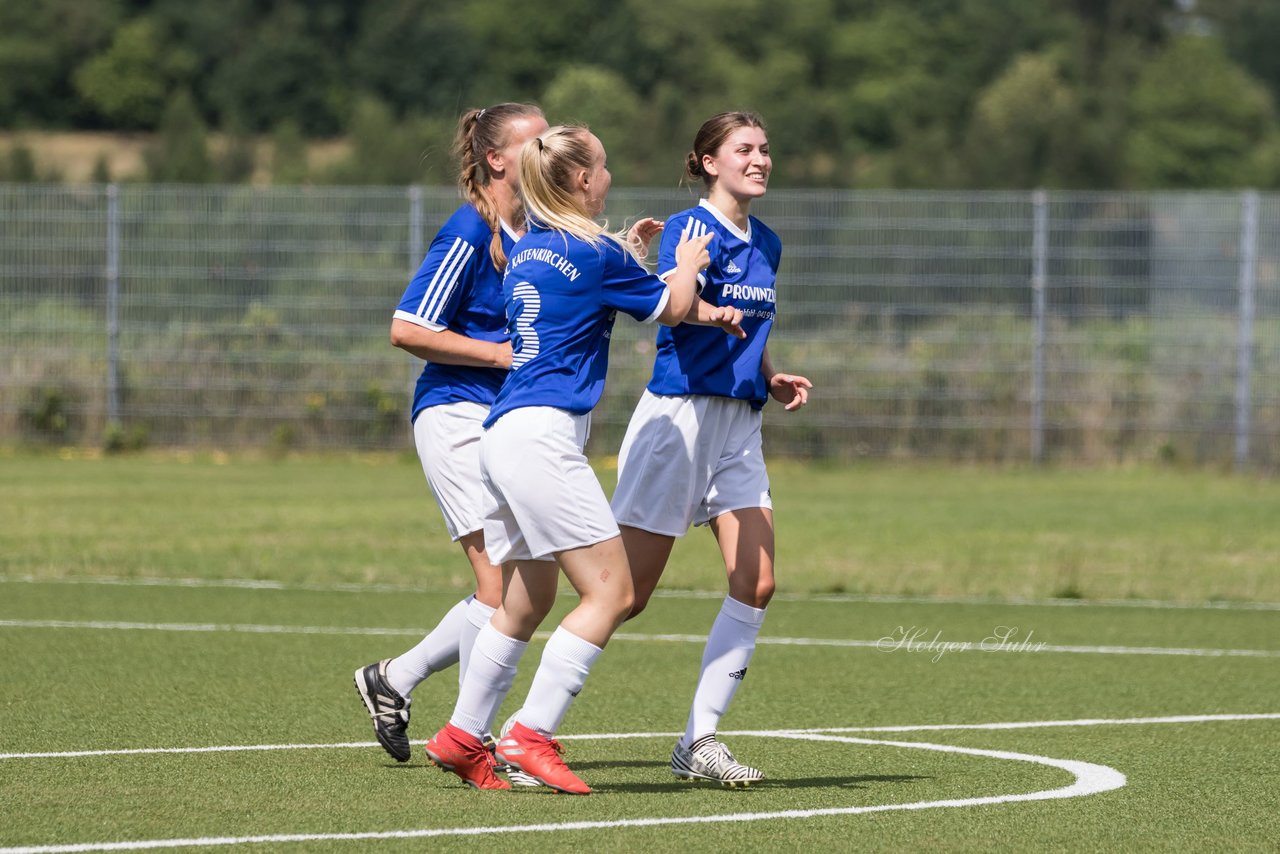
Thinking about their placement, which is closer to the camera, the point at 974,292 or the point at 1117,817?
the point at 1117,817

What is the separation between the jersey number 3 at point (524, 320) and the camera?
19.6 ft

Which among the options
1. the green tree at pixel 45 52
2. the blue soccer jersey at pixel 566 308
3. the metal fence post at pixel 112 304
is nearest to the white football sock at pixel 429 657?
the blue soccer jersey at pixel 566 308

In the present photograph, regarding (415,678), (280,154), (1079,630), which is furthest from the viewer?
(280,154)

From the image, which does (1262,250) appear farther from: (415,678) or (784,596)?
(415,678)

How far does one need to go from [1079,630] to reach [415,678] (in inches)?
212

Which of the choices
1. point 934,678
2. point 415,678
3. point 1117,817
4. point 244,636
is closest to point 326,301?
point 244,636

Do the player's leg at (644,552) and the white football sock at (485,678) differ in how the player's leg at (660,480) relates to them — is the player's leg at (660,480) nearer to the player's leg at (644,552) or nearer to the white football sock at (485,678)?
the player's leg at (644,552)

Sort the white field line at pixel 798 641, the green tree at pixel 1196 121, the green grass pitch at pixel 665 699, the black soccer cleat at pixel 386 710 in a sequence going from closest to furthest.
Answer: the green grass pitch at pixel 665 699 < the black soccer cleat at pixel 386 710 < the white field line at pixel 798 641 < the green tree at pixel 1196 121

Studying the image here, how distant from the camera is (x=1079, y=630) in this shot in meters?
11.2

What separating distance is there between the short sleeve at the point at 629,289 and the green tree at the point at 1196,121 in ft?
312

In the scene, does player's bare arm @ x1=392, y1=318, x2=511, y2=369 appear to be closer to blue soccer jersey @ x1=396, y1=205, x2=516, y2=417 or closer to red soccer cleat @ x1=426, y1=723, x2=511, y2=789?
blue soccer jersey @ x1=396, y1=205, x2=516, y2=417

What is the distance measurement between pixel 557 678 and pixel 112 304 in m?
18.6

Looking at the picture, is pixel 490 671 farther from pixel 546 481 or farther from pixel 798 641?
pixel 798 641

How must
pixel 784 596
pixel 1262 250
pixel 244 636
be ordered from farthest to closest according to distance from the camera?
pixel 1262 250, pixel 784 596, pixel 244 636
